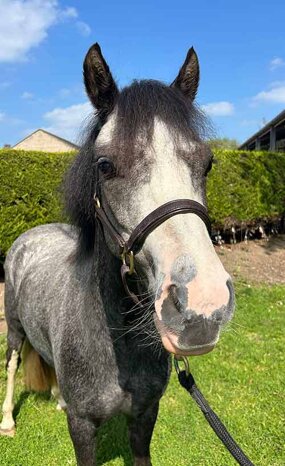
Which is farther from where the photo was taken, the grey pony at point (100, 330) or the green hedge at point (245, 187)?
the green hedge at point (245, 187)

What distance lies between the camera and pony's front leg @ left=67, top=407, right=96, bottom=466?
226 centimetres

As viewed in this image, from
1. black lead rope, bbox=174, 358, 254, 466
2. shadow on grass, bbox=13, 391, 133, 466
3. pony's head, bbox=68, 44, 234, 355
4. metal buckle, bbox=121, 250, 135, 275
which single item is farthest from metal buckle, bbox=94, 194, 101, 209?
shadow on grass, bbox=13, 391, 133, 466

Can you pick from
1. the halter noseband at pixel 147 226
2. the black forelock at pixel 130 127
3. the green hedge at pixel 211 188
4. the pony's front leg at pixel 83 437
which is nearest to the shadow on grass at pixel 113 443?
the pony's front leg at pixel 83 437

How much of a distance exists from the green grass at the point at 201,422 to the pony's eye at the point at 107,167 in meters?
1.75

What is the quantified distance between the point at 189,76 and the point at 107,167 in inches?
29.2

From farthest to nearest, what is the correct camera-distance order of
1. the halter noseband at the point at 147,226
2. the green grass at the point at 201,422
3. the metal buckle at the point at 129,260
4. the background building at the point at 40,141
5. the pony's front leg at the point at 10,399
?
the background building at the point at 40,141
the pony's front leg at the point at 10,399
the green grass at the point at 201,422
the metal buckle at the point at 129,260
the halter noseband at the point at 147,226

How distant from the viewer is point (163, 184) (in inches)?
62.7

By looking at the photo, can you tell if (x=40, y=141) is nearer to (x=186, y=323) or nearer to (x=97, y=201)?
(x=97, y=201)

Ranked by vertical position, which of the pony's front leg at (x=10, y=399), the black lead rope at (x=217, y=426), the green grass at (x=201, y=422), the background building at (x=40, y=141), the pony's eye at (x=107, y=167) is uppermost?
the background building at (x=40, y=141)

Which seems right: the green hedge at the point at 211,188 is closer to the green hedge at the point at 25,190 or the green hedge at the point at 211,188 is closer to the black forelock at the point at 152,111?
the green hedge at the point at 25,190

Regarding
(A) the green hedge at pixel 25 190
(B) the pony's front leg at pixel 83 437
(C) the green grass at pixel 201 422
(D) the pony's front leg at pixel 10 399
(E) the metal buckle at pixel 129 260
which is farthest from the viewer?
(A) the green hedge at pixel 25 190

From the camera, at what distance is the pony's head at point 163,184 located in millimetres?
1394

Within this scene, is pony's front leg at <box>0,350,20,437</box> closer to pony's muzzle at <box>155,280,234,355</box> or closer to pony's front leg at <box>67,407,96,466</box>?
pony's front leg at <box>67,407,96,466</box>

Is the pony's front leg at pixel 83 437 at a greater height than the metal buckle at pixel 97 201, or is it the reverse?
the metal buckle at pixel 97 201
